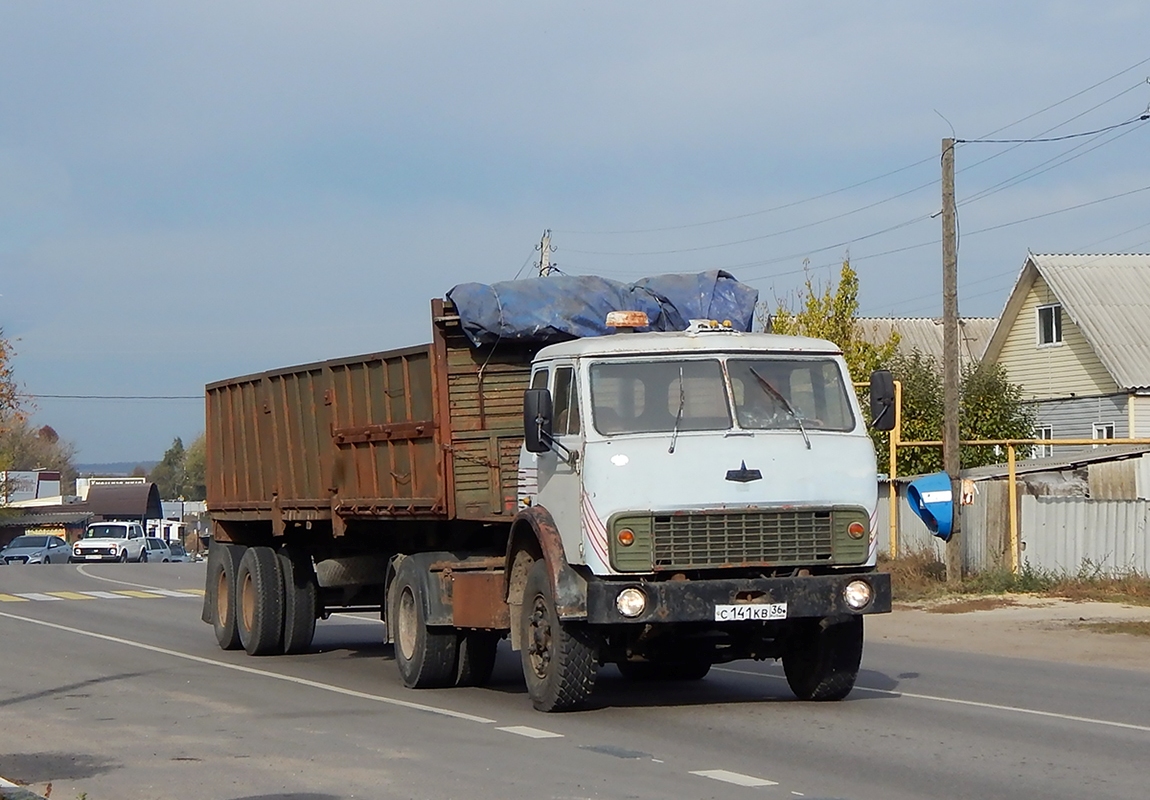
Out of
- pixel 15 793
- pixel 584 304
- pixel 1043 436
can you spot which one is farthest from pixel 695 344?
pixel 1043 436

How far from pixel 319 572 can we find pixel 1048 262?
26.5 metres

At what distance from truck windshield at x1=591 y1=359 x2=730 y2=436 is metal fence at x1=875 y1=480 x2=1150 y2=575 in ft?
41.4

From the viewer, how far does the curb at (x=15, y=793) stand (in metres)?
8.09

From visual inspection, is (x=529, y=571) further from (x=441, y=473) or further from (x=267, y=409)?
(x=267, y=409)

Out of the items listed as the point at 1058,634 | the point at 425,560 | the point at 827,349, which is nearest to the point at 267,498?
the point at 425,560

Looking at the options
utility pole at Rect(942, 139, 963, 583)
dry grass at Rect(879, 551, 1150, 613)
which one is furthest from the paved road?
utility pole at Rect(942, 139, 963, 583)

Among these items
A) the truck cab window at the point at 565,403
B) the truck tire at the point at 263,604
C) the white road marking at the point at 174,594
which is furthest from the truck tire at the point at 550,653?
the white road marking at the point at 174,594

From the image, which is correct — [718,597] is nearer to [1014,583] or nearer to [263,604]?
[263,604]

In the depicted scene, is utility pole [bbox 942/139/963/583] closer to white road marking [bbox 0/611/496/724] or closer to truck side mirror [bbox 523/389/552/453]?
white road marking [bbox 0/611/496/724]

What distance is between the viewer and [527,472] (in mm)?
12570

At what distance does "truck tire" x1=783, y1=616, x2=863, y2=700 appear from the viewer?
12016 millimetres

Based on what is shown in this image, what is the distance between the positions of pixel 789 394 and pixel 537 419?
72.4 inches

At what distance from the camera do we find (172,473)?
602 ft

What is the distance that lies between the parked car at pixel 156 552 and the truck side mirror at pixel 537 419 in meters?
49.8
